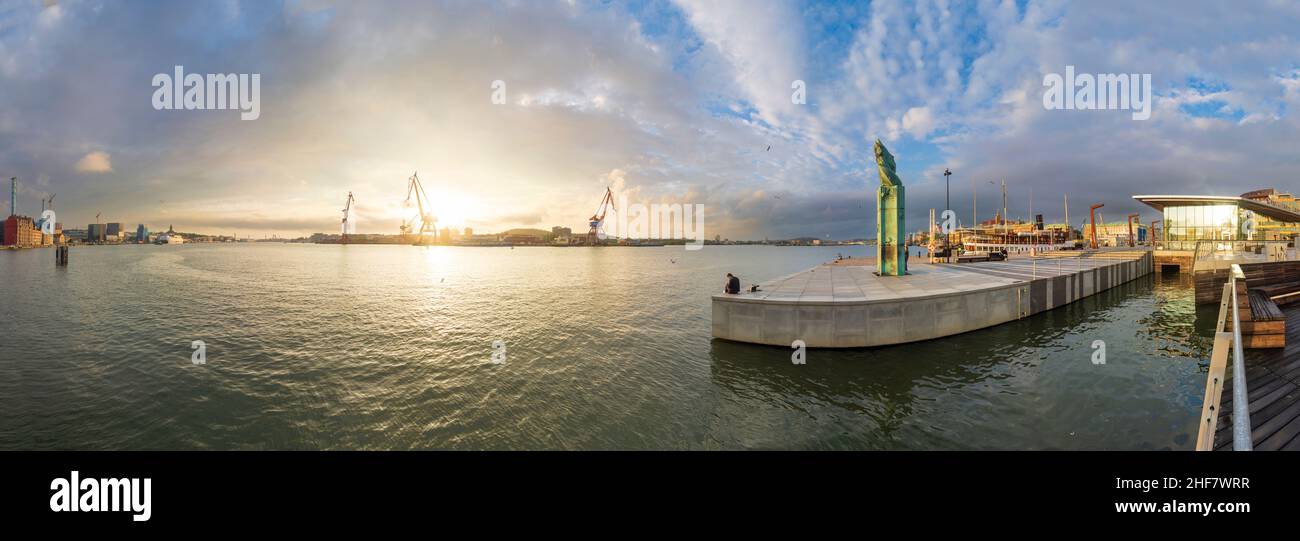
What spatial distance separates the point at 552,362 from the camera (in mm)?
16828

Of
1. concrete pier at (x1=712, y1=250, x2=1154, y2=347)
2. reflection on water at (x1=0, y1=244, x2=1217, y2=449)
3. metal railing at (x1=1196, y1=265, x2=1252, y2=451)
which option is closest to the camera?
metal railing at (x1=1196, y1=265, x2=1252, y2=451)

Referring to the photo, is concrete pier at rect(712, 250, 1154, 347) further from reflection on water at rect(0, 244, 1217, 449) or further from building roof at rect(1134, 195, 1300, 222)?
building roof at rect(1134, 195, 1300, 222)

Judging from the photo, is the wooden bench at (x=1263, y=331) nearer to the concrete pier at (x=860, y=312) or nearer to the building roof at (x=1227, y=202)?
the concrete pier at (x=860, y=312)

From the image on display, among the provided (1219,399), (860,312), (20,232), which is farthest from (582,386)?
(20,232)

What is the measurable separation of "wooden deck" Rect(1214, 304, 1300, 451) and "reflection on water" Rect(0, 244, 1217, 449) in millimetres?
1534

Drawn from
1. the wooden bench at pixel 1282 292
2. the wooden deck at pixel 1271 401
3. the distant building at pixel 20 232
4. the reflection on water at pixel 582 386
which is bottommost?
the reflection on water at pixel 582 386

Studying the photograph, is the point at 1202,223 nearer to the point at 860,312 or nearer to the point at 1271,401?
the point at 860,312

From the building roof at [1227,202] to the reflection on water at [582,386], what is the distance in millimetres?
→ 32372

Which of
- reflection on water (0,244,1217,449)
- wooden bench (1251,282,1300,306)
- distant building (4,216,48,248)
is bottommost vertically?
reflection on water (0,244,1217,449)

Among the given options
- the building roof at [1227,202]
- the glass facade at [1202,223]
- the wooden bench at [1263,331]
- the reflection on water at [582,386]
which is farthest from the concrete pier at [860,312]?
the glass facade at [1202,223]

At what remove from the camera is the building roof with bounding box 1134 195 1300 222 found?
4000 centimetres

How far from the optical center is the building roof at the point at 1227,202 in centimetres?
4000

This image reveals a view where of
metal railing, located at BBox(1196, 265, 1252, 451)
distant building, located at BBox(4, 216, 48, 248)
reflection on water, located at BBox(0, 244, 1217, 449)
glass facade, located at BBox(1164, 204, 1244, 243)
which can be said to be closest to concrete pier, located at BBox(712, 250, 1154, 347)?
reflection on water, located at BBox(0, 244, 1217, 449)
